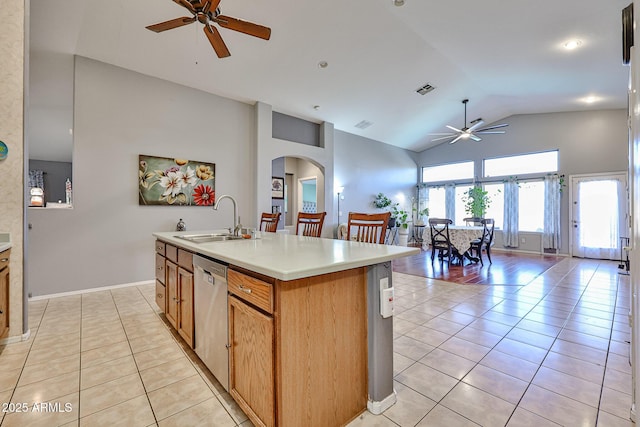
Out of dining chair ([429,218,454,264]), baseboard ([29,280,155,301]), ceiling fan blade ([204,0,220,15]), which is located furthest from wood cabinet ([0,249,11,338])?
dining chair ([429,218,454,264])

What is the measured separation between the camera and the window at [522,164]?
7.03 metres

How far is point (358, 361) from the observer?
1480 millimetres

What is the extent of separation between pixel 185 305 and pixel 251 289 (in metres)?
1.13

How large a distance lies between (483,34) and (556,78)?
2.19m

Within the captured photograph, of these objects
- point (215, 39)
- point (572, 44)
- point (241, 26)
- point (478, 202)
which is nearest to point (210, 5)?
point (241, 26)

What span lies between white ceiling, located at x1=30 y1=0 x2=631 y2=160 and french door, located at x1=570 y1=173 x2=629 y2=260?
66.2 inches

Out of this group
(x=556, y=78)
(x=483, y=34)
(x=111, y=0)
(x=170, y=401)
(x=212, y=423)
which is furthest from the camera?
(x=556, y=78)

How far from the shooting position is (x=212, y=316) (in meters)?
1.71

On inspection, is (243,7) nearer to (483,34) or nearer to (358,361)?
(483,34)

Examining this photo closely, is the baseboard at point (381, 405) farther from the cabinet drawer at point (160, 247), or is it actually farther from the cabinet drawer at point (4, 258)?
the cabinet drawer at point (4, 258)

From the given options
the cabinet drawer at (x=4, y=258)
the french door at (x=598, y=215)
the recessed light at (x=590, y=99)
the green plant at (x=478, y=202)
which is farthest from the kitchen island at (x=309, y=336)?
the french door at (x=598, y=215)

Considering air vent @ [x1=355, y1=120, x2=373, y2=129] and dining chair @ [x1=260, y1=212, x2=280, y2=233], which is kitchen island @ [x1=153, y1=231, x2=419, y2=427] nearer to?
dining chair @ [x1=260, y1=212, x2=280, y2=233]

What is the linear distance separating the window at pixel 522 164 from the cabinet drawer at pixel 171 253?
8372mm

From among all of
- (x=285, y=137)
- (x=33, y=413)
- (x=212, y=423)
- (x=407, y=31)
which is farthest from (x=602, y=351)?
(x=285, y=137)
